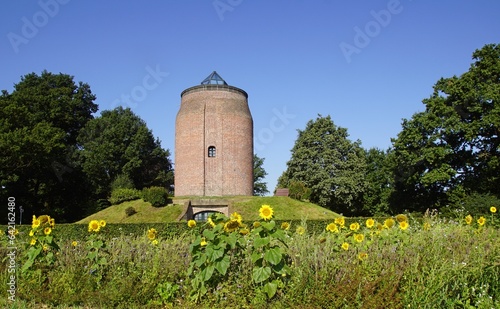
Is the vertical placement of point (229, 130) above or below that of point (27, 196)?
above

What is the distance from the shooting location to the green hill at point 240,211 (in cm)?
2450

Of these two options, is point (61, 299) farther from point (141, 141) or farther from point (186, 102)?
point (141, 141)

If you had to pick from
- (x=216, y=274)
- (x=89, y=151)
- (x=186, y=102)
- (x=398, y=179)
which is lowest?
(x=216, y=274)

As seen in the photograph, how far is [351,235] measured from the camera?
6.40 meters

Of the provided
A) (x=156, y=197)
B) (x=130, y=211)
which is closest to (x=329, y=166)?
(x=156, y=197)

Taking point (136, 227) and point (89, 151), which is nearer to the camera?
point (136, 227)

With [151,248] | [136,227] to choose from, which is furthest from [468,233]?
[136,227]

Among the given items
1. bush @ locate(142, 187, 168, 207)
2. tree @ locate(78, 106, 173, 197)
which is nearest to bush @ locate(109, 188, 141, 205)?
bush @ locate(142, 187, 168, 207)

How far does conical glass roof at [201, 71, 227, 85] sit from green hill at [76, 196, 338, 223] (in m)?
8.87

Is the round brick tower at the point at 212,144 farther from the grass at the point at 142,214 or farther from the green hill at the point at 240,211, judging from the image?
the grass at the point at 142,214

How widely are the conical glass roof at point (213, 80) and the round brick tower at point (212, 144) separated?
25 centimetres

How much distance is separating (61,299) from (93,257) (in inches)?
24.2

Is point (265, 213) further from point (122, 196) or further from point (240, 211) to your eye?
point (122, 196)

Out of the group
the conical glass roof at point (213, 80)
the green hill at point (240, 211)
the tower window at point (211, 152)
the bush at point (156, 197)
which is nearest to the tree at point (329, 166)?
the green hill at point (240, 211)
